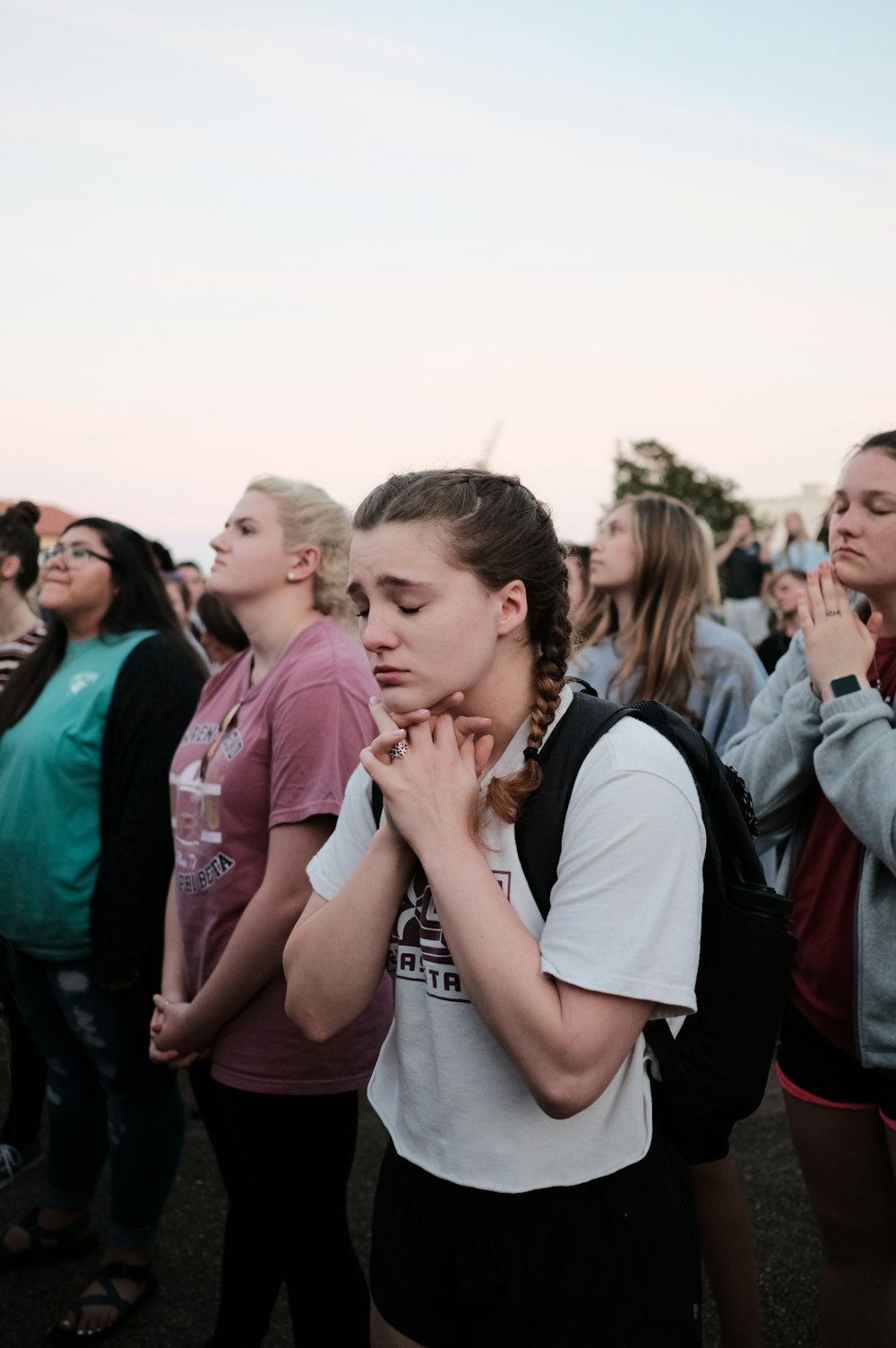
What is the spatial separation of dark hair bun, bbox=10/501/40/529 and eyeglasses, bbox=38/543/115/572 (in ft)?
3.58

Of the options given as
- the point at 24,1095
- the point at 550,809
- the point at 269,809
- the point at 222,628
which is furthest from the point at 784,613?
the point at 550,809

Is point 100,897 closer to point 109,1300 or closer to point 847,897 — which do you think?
point 109,1300

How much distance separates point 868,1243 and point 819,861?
778 millimetres

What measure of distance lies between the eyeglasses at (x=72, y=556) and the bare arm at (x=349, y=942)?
6.48 feet

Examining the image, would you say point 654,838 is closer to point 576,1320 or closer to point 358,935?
point 358,935

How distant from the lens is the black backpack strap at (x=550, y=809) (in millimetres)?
1472

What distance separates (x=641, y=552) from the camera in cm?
361

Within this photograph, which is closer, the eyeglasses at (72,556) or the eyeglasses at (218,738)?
the eyeglasses at (218,738)

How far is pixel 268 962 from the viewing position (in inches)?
91.8

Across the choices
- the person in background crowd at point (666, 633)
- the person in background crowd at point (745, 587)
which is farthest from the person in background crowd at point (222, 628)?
the person in background crowd at point (745, 587)

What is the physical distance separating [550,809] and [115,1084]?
2113 mm

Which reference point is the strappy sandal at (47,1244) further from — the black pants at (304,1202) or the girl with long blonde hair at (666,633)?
the girl with long blonde hair at (666,633)

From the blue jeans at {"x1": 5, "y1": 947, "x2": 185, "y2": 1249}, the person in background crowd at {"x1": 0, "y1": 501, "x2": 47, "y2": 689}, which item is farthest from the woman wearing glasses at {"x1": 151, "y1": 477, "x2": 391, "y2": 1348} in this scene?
the person in background crowd at {"x1": 0, "y1": 501, "x2": 47, "y2": 689}

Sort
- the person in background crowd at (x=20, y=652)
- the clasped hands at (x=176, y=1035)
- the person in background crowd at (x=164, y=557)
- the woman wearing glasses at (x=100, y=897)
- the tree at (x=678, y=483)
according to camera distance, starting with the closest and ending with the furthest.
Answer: the clasped hands at (x=176, y=1035) < the woman wearing glasses at (x=100, y=897) < the person in background crowd at (x=20, y=652) < the person in background crowd at (x=164, y=557) < the tree at (x=678, y=483)
